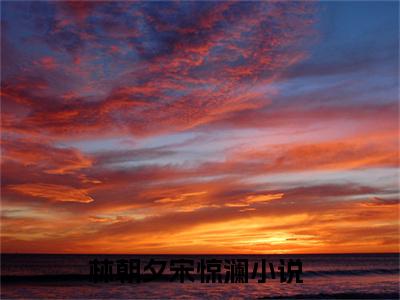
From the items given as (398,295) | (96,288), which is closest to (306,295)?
(398,295)

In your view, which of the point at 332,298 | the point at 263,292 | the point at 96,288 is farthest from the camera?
the point at 96,288

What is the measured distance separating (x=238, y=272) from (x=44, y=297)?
42.0 ft

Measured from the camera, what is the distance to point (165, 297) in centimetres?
3058

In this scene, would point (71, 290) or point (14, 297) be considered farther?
point (71, 290)

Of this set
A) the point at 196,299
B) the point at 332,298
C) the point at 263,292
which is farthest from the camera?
the point at 263,292

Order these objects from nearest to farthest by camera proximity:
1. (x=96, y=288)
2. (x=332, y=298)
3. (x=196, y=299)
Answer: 1. (x=196, y=299)
2. (x=332, y=298)
3. (x=96, y=288)

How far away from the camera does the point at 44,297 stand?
31.5 metres

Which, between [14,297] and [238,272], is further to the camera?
[238,272]

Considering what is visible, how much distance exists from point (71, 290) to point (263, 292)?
1401 cm

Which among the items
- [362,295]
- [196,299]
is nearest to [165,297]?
[196,299]

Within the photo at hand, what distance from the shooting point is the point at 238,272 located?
34375mm

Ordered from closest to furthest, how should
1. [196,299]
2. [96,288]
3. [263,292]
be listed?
[196,299], [263,292], [96,288]

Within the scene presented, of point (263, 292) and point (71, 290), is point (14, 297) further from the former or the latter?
point (263, 292)

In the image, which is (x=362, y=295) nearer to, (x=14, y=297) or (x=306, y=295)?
(x=306, y=295)
